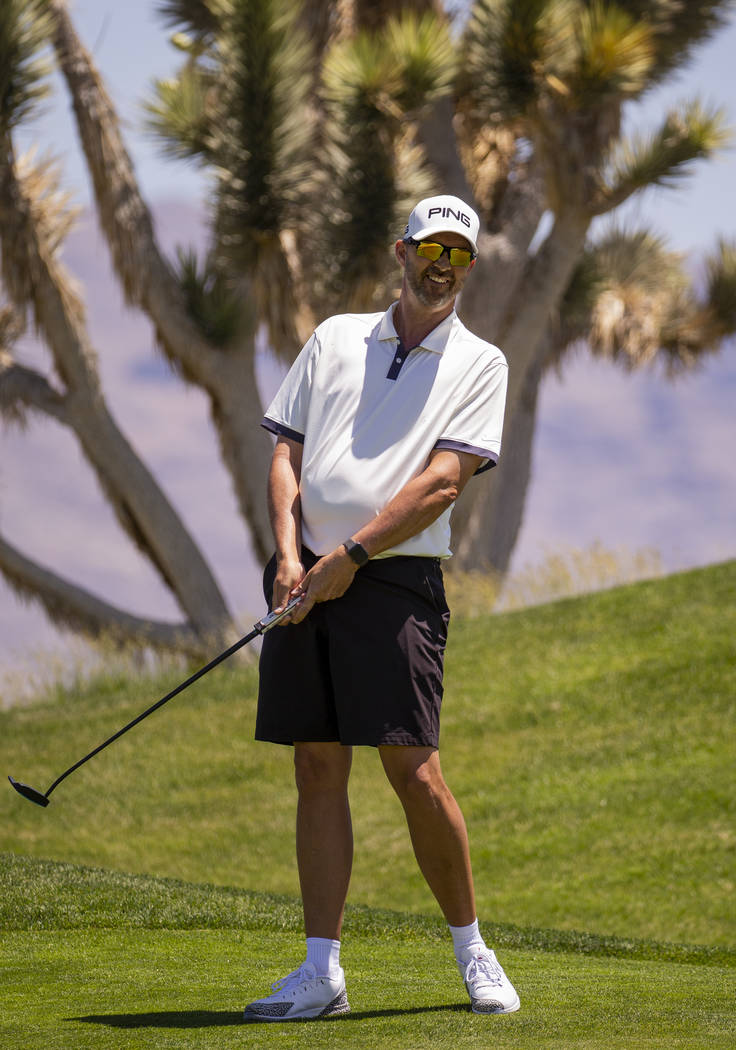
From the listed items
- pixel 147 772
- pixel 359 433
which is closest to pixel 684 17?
pixel 147 772

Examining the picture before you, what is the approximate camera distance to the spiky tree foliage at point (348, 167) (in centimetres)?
1261

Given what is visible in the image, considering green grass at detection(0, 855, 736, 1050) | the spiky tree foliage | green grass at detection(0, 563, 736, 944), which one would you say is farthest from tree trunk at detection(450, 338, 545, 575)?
green grass at detection(0, 855, 736, 1050)

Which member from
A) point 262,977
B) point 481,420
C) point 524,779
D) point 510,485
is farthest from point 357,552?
point 510,485

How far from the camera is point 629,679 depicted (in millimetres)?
10336

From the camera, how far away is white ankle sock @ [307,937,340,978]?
3.17 metres

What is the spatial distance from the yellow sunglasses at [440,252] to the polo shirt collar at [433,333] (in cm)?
14

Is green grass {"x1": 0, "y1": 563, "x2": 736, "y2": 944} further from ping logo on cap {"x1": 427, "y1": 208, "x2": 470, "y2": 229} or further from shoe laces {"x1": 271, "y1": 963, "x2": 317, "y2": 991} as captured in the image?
ping logo on cap {"x1": 427, "y1": 208, "x2": 470, "y2": 229}

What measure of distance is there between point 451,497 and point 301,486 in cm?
39

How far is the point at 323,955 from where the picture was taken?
3178 millimetres

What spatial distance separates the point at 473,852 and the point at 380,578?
18.4ft

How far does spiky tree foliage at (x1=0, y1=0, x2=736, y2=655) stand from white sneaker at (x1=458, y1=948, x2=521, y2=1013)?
34.5ft

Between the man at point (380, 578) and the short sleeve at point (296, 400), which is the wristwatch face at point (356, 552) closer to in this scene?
the man at point (380, 578)

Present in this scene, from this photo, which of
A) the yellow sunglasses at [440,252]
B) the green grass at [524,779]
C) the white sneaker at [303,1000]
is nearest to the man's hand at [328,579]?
the yellow sunglasses at [440,252]

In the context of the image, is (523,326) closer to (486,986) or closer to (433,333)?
(433,333)
